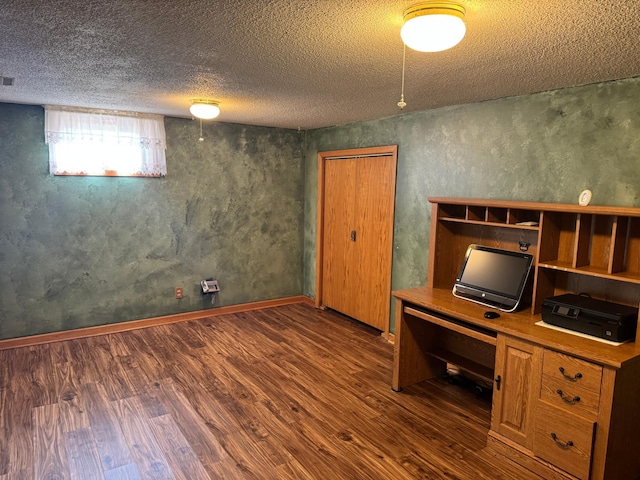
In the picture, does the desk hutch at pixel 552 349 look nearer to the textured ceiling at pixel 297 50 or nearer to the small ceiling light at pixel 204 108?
the textured ceiling at pixel 297 50

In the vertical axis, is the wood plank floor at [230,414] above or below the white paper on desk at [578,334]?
below

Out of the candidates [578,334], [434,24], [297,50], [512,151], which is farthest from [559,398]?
[297,50]

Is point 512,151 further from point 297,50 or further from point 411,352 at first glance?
point 297,50

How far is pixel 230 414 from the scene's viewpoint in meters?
2.99

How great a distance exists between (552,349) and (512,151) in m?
1.53

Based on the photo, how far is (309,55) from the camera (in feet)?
7.27

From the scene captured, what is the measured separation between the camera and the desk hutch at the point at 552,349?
86.0 inches

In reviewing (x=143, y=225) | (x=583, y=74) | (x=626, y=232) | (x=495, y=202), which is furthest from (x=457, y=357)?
(x=143, y=225)

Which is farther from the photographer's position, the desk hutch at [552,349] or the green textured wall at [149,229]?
the green textured wall at [149,229]

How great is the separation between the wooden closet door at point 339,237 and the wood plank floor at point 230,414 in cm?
83

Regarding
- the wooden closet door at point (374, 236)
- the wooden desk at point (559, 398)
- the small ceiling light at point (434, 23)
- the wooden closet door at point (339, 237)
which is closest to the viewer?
the small ceiling light at point (434, 23)

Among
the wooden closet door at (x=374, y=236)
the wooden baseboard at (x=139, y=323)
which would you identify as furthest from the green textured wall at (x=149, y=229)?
the wooden closet door at (x=374, y=236)

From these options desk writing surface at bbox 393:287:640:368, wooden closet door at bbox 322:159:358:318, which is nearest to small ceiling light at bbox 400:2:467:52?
desk writing surface at bbox 393:287:640:368

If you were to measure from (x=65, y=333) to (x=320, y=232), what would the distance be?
2.99 meters
